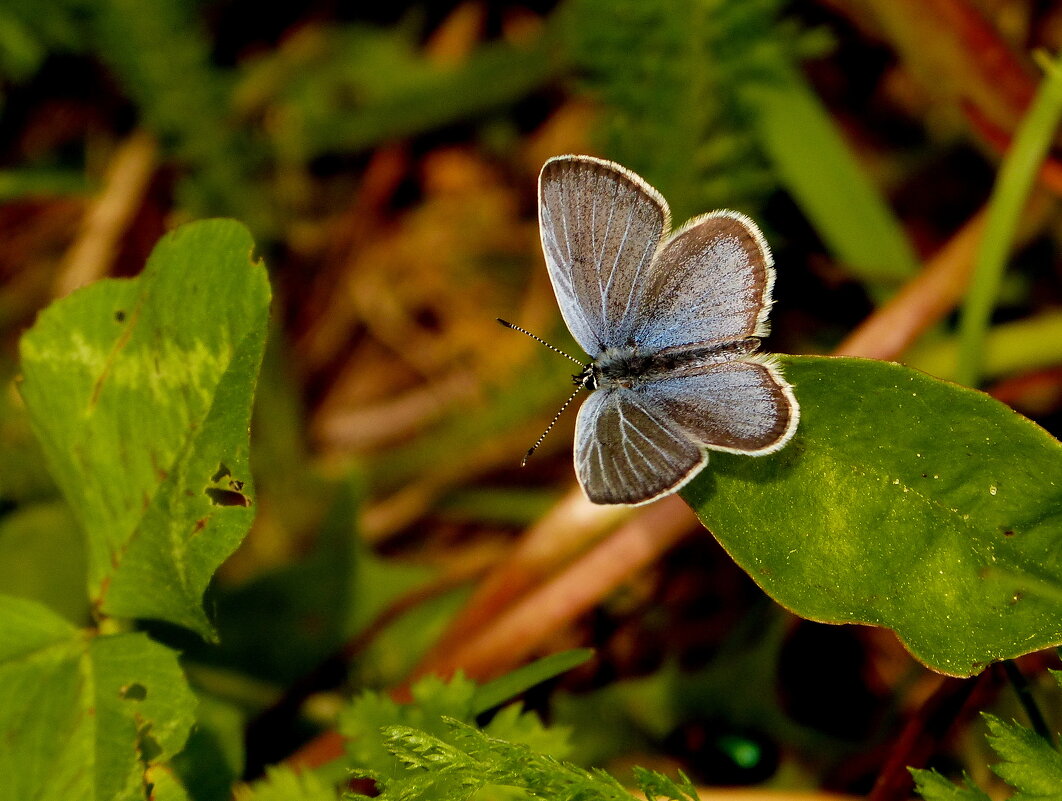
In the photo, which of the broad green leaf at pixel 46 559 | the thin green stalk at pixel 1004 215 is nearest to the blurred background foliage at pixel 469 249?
the broad green leaf at pixel 46 559

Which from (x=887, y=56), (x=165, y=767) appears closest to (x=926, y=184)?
(x=887, y=56)

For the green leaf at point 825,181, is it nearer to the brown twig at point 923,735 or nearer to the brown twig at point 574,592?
the brown twig at point 574,592

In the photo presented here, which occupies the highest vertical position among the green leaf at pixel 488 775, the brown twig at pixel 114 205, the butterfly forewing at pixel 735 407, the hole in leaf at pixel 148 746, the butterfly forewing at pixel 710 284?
the brown twig at pixel 114 205

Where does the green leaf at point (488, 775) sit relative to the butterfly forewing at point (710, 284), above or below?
below

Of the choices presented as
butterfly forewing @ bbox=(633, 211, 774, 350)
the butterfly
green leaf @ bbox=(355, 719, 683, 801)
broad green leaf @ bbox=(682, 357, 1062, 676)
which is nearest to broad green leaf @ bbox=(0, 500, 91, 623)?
green leaf @ bbox=(355, 719, 683, 801)

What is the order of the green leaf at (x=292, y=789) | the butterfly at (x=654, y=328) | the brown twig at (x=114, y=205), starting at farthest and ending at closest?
the brown twig at (x=114, y=205)
the green leaf at (x=292, y=789)
the butterfly at (x=654, y=328)

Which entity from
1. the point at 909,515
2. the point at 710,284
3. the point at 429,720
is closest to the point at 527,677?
the point at 429,720

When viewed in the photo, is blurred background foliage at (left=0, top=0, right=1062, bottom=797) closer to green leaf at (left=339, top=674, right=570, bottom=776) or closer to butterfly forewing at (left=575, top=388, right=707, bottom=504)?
green leaf at (left=339, top=674, right=570, bottom=776)
